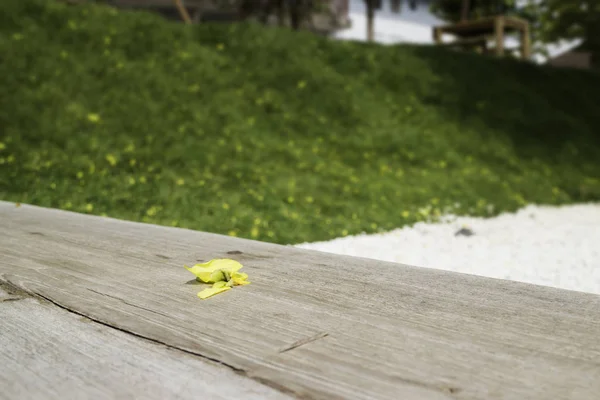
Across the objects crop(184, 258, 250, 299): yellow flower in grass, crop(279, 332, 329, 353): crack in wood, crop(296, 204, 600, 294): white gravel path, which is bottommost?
crop(296, 204, 600, 294): white gravel path

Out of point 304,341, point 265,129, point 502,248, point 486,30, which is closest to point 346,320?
point 304,341

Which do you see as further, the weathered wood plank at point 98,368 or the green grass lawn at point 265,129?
the green grass lawn at point 265,129

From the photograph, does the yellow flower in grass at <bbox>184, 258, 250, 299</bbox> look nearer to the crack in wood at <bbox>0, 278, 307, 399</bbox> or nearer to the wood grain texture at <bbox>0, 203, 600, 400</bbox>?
the wood grain texture at <bbox>0, 203, 600, 400</bbox>

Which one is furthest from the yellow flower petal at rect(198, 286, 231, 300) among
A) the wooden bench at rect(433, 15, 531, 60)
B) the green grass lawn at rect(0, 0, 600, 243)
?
the wooden bench at rect(433, 15, 531, 60)

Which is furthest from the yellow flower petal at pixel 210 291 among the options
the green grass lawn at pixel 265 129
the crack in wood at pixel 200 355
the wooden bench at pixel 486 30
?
the wooden bench at pixel 486 30

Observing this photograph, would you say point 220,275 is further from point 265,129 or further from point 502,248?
point 265,129

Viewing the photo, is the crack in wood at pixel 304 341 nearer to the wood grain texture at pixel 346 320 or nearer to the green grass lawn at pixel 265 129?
the wood grain texture at pixel 346 320
